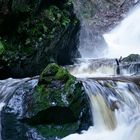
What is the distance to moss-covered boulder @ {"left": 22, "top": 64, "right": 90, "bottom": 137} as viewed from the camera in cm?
954

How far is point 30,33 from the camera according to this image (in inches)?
547

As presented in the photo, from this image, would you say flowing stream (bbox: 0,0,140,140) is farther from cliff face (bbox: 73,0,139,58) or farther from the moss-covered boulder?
cliff face (bbox: 73,0,139,58)

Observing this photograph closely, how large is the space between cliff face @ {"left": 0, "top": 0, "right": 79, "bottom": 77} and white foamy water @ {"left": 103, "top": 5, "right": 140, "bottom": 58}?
328 inches

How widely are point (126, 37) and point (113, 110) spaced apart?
56.4 ft

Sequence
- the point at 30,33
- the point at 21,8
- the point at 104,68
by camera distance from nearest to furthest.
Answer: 1. the point at 21,8
2. the point at 30,33
3. the point at 104,68

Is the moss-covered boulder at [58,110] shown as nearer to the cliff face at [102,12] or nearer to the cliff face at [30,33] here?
the cliff face at [30,33]

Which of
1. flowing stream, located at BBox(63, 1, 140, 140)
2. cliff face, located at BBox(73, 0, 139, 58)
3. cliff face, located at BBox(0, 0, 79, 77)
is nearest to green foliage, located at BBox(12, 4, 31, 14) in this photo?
cliff face, located at BBox(0, 0, 79, 77)

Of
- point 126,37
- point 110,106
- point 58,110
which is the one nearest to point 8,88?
point 58,110

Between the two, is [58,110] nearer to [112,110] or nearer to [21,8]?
[112,110]

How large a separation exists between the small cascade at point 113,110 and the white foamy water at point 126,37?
12.2 metres

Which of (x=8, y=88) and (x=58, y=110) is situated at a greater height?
(x=8, y=88)

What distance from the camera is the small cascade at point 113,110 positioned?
9406 millimetres

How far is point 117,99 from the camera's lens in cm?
1062

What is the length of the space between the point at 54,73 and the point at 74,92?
743mm
